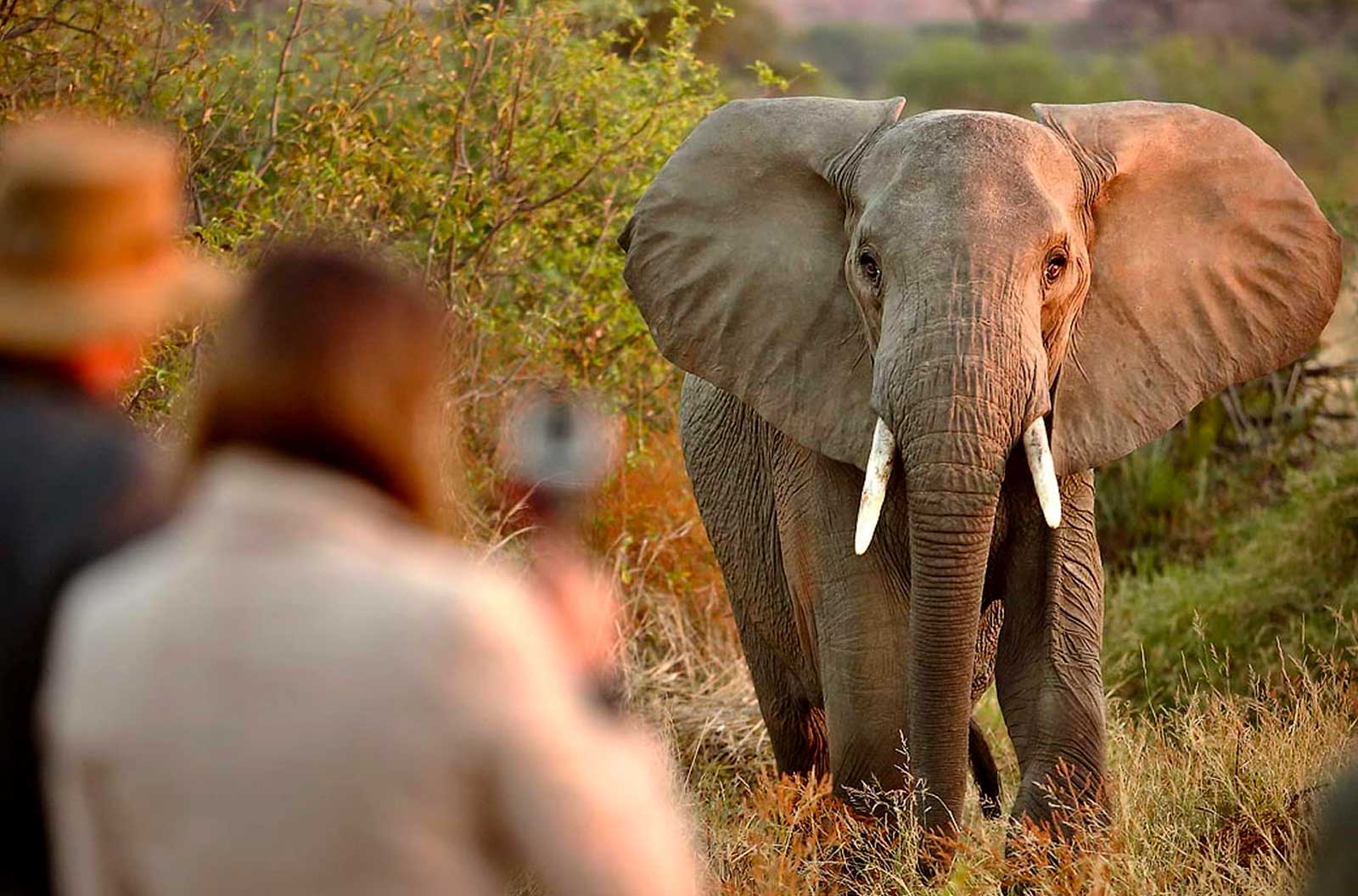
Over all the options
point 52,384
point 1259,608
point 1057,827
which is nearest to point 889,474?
point 1057,827

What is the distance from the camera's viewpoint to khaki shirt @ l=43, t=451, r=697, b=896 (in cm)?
199

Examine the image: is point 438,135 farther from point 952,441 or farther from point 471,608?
point 471,608

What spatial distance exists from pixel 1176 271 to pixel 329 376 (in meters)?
4.07

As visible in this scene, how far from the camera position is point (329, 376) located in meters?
2.09

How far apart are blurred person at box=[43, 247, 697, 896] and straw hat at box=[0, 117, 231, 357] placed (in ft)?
1.09

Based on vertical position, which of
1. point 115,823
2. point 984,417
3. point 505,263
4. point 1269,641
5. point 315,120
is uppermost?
point 115,823

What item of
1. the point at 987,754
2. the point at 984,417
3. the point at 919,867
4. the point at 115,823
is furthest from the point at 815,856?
the point at 115,823

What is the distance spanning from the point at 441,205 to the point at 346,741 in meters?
5.85

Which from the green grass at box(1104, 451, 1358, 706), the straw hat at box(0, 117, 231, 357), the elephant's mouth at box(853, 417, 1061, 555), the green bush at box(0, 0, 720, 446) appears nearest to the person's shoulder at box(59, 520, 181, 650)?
the straw hat at box(0, 117, 231, 357)

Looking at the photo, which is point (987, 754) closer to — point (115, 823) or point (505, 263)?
point (505, 263)

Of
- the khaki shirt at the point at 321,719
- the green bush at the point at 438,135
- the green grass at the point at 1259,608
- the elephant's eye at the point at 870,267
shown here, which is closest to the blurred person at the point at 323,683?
the khaki shirt at the point at 321,719

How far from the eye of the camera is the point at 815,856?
5.20 meters

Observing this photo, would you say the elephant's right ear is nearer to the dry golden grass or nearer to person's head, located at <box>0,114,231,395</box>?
the dry golden grass

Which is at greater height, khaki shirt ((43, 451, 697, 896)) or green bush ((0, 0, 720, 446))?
khaki shirt ((43, 451, 697, 896))
